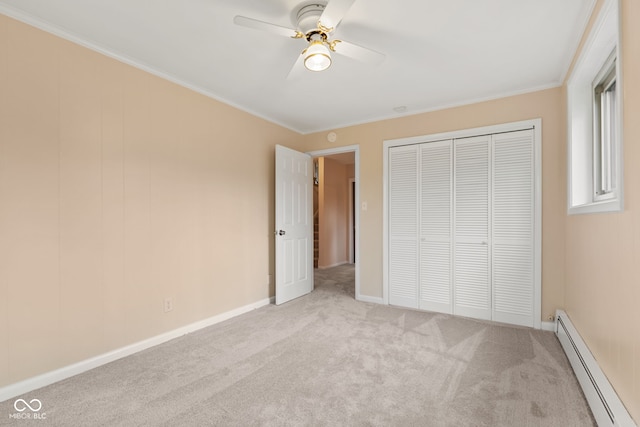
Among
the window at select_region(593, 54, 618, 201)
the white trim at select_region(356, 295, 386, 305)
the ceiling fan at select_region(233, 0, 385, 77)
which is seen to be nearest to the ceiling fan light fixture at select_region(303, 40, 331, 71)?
the ceiling fan at select_region(233, 0, 385, 77)

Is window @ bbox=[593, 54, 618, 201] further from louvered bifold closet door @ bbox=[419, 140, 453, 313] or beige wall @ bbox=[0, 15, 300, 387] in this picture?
beige wall @ bbox=[0, 15, 300, 387]

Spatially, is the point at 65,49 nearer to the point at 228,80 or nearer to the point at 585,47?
the point at 228,80

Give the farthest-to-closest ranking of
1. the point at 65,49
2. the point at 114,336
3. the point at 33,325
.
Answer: the point at 114,336 < the point at 65,49 < the point at 33,325

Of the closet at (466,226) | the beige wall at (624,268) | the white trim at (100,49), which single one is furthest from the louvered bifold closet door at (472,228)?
the white trim at (100,49)

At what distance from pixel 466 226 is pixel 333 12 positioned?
103 inches

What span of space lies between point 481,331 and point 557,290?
2.72ft

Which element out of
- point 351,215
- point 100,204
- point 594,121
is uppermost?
point 594,121

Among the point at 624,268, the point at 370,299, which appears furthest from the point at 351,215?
the point at 624,268

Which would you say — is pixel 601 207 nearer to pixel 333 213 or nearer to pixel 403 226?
pixel 403 226

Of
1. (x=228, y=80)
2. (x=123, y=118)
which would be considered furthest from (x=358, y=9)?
(x=123, y=118)

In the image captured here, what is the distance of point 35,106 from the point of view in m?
1.96

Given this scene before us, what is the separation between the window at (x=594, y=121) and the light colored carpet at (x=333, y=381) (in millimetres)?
1196

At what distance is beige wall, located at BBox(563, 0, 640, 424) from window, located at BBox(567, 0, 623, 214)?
224 millimetres

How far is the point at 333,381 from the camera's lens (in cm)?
203
